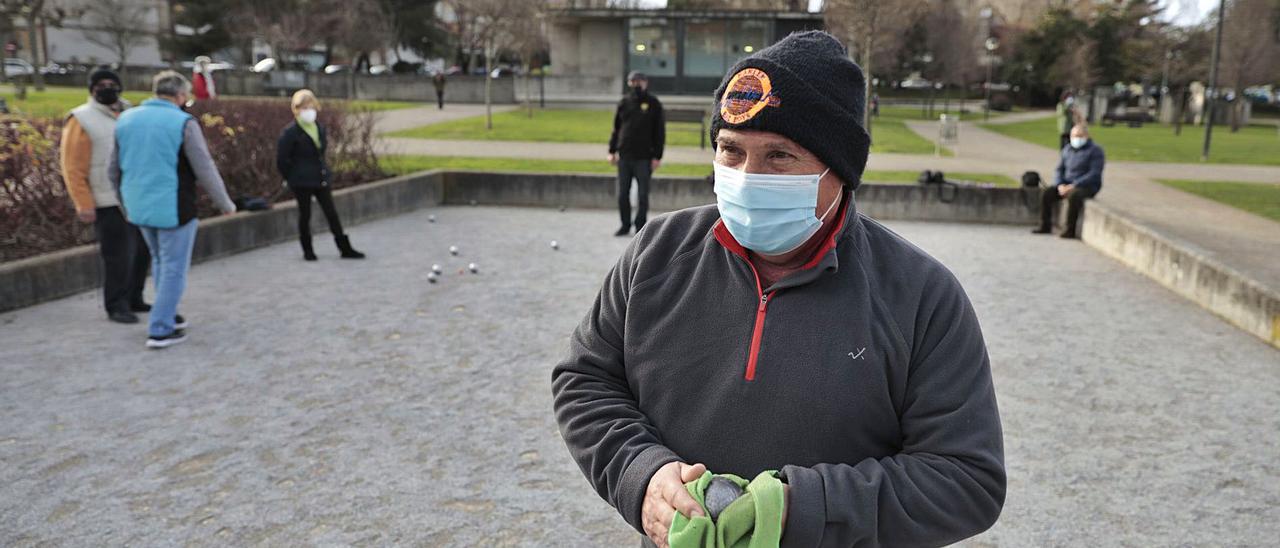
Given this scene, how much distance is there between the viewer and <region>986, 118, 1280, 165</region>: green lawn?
26891 millimetres

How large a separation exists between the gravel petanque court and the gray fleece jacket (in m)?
2.56

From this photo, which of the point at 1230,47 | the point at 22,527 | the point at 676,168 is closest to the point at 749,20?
the point at 1230,47

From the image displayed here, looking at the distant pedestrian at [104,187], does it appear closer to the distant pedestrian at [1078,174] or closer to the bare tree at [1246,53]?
the distant pedestrian at [1078,174]

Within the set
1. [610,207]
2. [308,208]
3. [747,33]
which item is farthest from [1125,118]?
[308,208]

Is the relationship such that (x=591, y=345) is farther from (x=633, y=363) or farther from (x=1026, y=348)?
(x=1026, y=348)

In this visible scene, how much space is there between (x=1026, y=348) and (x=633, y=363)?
6.50 meters

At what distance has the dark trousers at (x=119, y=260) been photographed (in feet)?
26.9

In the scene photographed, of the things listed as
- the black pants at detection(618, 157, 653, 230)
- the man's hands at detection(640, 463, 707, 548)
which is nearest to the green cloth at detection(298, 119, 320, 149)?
the black pants at detection(618, 157, 653, 230)

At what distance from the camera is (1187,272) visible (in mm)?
9969

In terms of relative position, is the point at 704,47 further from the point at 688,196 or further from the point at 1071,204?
the point at 1071,204

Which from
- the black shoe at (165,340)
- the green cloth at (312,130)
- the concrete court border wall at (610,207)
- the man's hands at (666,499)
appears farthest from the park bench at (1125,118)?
the man's hands at (666,499)

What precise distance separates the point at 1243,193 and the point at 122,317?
18.6m

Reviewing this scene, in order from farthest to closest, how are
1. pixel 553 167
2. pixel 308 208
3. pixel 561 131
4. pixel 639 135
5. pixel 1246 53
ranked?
pixel 1246 53 → pixel 561 131 → pixel 553 167 → pixel 639 135 → pixel 308 208

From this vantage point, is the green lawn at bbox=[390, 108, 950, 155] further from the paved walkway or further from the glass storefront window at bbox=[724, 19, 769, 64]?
the glass storefront window at bbox=[724, 19, 769, 64]
